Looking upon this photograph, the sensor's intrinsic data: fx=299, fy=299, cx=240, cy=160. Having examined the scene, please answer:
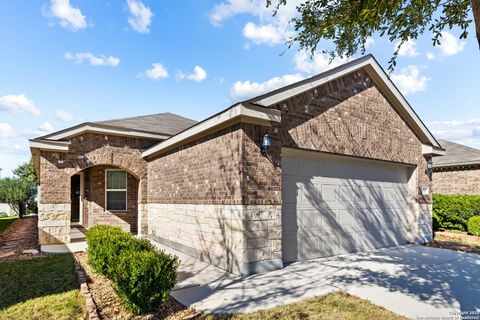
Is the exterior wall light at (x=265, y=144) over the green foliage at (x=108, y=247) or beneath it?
over

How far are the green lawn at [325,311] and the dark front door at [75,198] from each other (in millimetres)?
16017

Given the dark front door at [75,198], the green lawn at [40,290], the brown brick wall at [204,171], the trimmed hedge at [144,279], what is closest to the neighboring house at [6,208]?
the dark front door at [75,198]

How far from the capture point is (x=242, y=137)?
6.37 metres

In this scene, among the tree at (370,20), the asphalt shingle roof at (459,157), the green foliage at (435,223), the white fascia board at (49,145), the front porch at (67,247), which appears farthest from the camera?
the asphalt shingle roof at (459,157)

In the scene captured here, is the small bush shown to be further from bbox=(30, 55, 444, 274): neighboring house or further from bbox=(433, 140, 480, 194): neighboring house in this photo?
bbox=(30, 55, 444, 274): neighboring house

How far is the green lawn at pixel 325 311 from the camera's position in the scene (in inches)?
167

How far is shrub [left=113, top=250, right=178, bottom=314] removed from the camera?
4.27 m

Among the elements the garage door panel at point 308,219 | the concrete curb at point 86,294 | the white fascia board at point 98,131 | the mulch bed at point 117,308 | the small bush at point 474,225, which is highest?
the white fascia board at point 98,131

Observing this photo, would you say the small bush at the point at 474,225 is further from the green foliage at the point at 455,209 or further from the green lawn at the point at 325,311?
the green lawn at the point at 325,311

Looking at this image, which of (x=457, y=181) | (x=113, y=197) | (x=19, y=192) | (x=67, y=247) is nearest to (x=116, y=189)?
(x=113, y=197)

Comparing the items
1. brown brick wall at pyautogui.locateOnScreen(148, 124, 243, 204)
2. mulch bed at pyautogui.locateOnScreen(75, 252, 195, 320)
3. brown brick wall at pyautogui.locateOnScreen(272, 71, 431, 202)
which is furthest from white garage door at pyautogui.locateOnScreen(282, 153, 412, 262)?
mulch bed at pyautogui.locateOnScreen(75, 252, 195, 320)

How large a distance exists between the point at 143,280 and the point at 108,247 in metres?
1.81

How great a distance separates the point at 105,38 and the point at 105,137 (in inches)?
143

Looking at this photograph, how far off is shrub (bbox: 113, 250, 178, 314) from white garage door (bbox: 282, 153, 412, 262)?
11.6 ft
